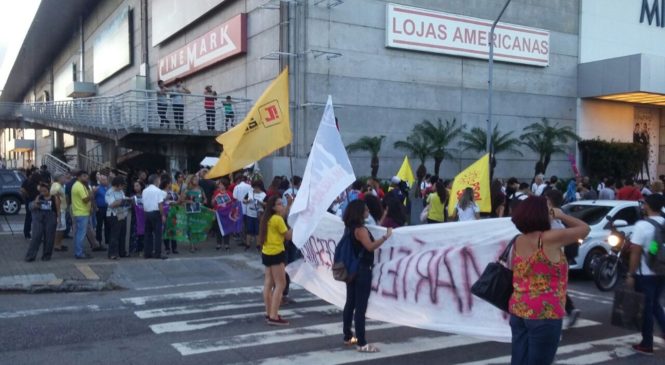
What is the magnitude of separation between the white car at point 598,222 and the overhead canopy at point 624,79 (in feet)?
59.4

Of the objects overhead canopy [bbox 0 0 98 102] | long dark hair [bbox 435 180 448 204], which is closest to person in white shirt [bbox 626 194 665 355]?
long dark hair [bbox 435 180 448 204]

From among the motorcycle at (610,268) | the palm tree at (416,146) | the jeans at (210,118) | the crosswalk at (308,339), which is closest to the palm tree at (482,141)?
the palm tree at (416,146)

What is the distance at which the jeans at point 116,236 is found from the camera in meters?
13.0

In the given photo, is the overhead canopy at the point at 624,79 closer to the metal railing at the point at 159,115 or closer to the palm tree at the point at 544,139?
the palm tree at the point at 544,139

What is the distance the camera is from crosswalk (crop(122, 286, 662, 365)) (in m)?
6.50

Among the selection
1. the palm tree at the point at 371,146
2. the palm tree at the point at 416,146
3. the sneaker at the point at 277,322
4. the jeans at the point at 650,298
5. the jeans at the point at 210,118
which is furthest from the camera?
the palm tree at the point at 416,146

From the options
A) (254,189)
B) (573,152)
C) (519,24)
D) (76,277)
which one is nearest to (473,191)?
(254,189)

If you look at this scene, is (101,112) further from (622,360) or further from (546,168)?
(622,360)

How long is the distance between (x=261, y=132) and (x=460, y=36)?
1807 cm

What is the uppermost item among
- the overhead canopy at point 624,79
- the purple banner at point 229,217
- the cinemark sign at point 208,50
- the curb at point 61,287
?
the cinemark sign at point 208,50

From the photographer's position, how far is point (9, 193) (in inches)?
906

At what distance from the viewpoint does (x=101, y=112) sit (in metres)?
25.4

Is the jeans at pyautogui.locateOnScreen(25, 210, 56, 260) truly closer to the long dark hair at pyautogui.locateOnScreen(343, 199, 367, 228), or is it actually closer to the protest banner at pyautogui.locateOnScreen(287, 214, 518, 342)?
the protest banner at pyautogui.locateOnScreen(287, 214, 518, 342)

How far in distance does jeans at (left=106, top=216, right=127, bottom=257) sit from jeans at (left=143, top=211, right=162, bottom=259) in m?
0.48
